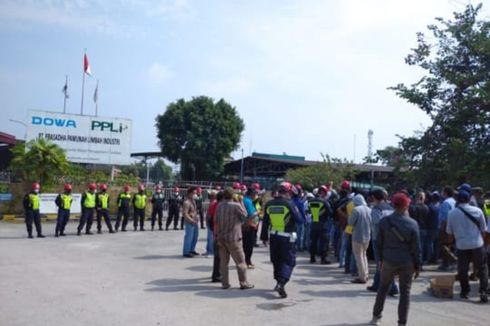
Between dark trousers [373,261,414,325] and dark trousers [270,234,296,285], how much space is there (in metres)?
1.94

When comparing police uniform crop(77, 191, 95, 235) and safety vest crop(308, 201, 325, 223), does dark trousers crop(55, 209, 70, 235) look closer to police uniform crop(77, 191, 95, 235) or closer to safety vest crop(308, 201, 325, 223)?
police uniform crop(77, 191, 95, 235)

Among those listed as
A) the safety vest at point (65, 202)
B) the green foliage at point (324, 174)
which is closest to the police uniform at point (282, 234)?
the safety vest at point (65, 202)

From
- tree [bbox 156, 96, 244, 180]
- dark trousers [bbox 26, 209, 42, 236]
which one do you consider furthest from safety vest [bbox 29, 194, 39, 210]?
tree [bbox 156, 96, 244, 180]

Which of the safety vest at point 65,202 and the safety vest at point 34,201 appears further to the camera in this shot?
the safety vest at point 65,202

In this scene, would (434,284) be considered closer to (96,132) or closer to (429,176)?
(429,176)

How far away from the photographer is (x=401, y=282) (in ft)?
23.3

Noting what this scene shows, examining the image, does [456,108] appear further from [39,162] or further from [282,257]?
[39,162]

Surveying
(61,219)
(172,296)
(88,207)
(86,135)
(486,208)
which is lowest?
(172,296)

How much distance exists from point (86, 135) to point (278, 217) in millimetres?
21106

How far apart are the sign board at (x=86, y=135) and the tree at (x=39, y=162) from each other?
258cm

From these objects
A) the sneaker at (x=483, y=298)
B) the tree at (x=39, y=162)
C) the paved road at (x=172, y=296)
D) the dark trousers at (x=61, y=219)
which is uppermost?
the tree at (x=39, y=162)

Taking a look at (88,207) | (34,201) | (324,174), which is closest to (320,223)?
(88,207)

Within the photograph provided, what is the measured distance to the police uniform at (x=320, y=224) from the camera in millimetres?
12445

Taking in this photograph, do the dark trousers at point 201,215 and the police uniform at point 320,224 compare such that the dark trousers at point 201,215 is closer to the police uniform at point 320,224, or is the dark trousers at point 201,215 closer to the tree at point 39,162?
the tree at point 39,162
